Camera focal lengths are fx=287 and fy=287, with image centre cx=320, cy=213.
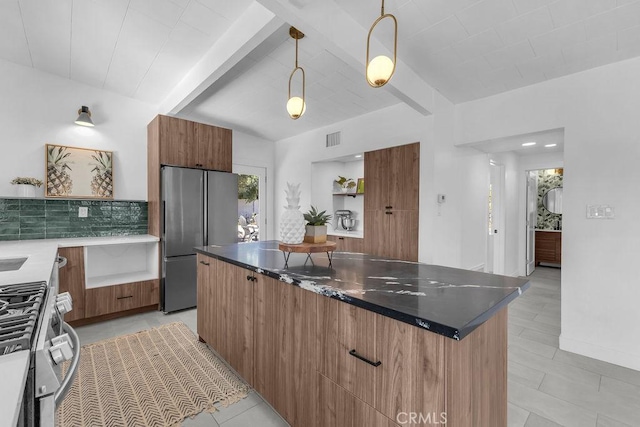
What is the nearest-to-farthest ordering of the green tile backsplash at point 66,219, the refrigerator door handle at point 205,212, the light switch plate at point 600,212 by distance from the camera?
the light switch plate at point 600,212 < the green tile backsplash at point 66,219 < the refrigerator door handle at point 205,212

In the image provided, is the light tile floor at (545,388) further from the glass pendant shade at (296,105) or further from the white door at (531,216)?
the white door at (531,216)

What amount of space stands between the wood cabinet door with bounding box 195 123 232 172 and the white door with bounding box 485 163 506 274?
4.40 metres

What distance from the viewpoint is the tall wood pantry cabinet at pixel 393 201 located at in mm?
3596

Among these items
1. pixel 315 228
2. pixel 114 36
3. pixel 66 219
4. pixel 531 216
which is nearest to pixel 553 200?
pixel 531 216

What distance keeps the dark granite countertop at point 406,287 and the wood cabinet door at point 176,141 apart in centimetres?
222

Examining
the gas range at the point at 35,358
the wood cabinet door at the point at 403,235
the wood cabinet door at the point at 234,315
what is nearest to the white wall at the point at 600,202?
the wood cabinet door at the point at 403,235

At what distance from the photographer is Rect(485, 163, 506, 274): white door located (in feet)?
16.4

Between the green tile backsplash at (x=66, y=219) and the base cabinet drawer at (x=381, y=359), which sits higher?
the green tile backsplash at (x=66, y=219)

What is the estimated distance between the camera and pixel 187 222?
145 inches

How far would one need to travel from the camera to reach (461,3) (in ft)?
6.48

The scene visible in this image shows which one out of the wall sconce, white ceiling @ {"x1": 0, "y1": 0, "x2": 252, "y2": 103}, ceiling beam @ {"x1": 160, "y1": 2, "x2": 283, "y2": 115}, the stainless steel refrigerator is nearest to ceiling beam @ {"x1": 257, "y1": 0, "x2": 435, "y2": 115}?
ceiling beam @ {"x1": 160, "y1": 2, "x2": 283, "y2": 115}

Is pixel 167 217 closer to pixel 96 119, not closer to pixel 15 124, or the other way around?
pixel 96 119

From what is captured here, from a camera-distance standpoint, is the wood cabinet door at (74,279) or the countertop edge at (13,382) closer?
the countertop edge at (13,382)

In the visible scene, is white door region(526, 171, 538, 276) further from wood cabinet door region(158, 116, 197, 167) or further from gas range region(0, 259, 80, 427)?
gas range region(0, 259, 80, 427)
